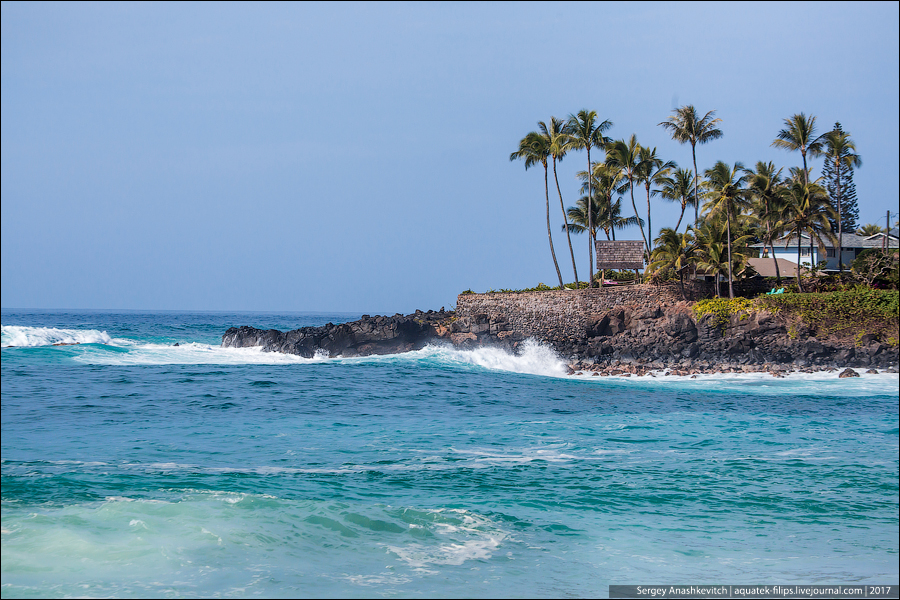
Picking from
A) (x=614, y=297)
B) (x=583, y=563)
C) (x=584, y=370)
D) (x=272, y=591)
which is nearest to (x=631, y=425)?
(x=583, y=563)

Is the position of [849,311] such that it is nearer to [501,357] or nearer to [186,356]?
[501,357]

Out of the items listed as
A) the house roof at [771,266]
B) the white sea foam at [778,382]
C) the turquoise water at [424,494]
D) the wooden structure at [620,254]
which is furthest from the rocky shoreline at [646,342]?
the house roof at [771,266]

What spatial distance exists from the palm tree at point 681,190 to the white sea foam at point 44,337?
36819 mm

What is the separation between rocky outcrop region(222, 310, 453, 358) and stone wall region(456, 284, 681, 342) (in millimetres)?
2477

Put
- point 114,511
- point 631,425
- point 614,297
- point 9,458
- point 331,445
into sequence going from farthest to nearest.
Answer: point 614,297
point 631,425
point 331,445
point 9,458
point 114,511

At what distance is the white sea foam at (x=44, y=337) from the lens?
29.9 metres

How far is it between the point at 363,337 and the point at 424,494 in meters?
27.2

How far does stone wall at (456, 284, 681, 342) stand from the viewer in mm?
33250

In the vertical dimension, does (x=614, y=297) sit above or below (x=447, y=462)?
above

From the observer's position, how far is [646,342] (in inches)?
1250

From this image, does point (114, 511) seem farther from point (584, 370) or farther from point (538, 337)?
point (538, 337)

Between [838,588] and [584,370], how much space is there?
24.8 meters

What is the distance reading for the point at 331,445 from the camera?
12.5 m

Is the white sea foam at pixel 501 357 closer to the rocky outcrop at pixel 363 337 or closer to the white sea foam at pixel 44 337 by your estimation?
the rocky outcrop at pixel 363 337
